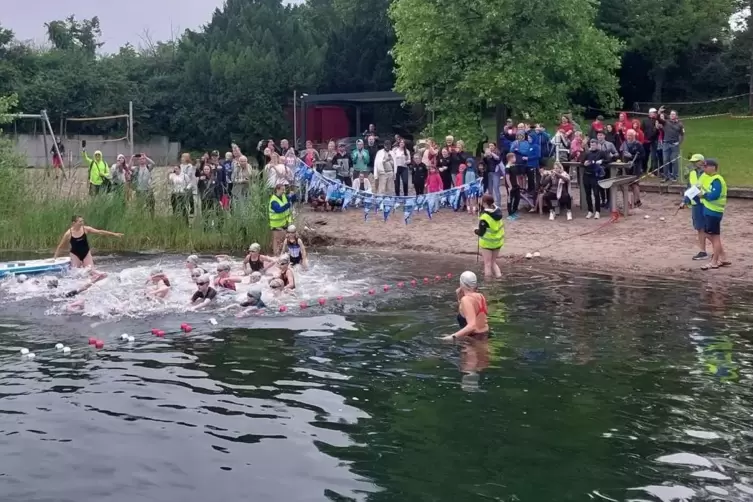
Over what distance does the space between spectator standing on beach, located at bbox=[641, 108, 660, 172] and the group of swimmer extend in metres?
11.3

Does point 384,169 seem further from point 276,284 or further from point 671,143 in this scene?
point 276,284

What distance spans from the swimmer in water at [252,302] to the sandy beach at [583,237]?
6.87m

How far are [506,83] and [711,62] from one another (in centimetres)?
2071

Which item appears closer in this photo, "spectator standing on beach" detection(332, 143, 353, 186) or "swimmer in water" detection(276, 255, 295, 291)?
"swimmer in water" detection(276, 255, 295, 291)

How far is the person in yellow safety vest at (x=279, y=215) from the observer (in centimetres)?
2253

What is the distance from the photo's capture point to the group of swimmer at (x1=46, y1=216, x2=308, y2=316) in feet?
56.5

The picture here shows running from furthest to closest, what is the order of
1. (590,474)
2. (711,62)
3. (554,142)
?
1. (711,62)
2. (554,142)
3. (590,474)

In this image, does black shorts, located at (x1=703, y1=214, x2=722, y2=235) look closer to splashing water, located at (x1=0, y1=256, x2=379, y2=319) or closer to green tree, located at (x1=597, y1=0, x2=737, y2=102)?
splashing water, located at (x1=0, y1=256, x2=379, y2=319)

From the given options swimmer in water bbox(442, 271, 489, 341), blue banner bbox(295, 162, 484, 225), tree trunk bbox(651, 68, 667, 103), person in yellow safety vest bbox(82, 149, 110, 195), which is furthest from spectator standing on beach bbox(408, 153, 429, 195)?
tree trunk bbox(651, 68, 667, 103)

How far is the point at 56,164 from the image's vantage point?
26.0m

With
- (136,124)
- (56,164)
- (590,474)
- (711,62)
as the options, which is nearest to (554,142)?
(56,164)

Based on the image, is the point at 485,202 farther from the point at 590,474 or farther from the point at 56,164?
the point at 56,164

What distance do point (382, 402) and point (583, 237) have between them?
41.6ft

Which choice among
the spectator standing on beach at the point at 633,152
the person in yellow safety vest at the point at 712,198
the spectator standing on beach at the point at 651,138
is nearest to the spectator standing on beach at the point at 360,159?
the spectator standing on beach at the point at 633,152
